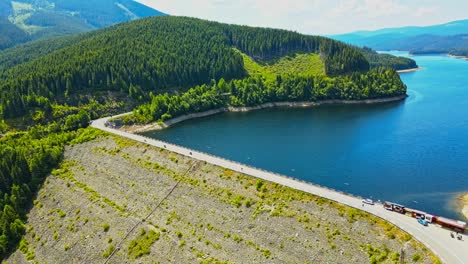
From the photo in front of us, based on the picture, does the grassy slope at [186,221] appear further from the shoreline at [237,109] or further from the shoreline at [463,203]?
the shoreline at [237,109]

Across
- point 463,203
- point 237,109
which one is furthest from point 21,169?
point 463,203

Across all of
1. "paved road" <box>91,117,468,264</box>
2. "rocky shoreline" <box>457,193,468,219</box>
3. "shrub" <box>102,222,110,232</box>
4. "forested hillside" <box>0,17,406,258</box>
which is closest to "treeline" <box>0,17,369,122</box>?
"forested hillside" <box>0,17,406,258</box>

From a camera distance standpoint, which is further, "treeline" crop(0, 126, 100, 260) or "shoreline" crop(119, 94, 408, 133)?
"shoreline" crop(119, 94, 408, 133)

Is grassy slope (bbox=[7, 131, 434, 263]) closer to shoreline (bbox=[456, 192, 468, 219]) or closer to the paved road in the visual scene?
the paved road

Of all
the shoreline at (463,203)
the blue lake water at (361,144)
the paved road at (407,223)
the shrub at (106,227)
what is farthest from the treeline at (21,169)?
the shoreline at (463,203)

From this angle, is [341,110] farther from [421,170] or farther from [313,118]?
[421,170]
